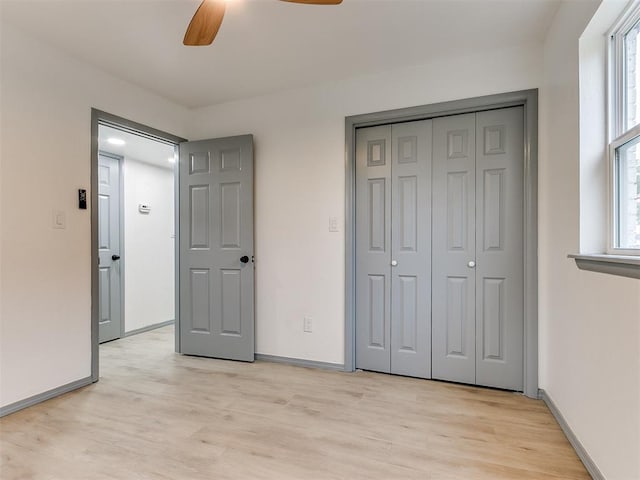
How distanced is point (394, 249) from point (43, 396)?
262 cm

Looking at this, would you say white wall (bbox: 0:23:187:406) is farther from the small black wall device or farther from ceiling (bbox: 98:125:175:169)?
ceiling (bbox: 98:125:175:169)

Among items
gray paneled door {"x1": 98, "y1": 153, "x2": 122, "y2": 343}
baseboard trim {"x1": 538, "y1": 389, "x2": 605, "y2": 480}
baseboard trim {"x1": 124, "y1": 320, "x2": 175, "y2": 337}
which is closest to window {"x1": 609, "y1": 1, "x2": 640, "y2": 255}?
baseboard trim {"x1": 538, "y1": 389, "x2": 605, "y2": 480}

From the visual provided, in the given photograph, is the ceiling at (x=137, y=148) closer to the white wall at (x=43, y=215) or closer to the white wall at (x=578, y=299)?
the white wall at (x=43, y=215)

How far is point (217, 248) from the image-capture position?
337cm

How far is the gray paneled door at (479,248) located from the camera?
8.39 ft

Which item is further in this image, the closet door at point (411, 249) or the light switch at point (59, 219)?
the closet door at point (411, 249)

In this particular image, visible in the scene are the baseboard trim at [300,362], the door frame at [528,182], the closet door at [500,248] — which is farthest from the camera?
the baseboard trim at [300,362]

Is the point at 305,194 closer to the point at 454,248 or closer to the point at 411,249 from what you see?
the point at 411,249

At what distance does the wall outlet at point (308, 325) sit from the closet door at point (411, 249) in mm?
683

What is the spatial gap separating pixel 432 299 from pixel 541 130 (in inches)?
53.8

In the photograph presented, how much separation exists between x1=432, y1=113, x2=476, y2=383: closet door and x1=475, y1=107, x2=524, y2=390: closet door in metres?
0.05

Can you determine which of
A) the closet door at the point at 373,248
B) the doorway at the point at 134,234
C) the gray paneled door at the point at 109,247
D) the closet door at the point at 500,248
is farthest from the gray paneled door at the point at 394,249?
the gray paneled door at the point at 109,247

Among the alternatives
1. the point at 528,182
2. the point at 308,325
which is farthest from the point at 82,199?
the point at 528,182

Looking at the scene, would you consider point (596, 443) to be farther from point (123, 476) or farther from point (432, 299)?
point (123, 476)
